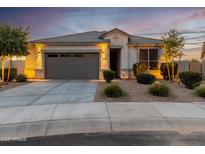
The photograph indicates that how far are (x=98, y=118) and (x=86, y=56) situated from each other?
13.7 m

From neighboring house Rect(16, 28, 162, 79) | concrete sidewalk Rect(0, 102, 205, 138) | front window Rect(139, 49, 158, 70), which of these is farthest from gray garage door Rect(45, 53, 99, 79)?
concrete sidewalk Rect(0, 102, 205, 138)

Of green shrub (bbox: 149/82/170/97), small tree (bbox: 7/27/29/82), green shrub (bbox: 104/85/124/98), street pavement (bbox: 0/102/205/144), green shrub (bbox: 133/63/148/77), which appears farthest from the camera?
green shrub (bbox: 133/63/148/77)

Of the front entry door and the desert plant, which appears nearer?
the desert plant

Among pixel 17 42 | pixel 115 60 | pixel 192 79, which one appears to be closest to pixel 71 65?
pixel 115 60

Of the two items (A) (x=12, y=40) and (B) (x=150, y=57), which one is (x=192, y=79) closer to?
(B) (x=150, y=57)

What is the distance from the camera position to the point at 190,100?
31.7 feet

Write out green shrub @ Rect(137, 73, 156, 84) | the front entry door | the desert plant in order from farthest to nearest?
1. the front entry door
2. the desert plant
3. green shrub @ Rect(137, 73, 156, 84)

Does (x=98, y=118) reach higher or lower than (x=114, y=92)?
lower

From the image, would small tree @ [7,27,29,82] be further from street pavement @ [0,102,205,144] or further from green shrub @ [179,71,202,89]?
green shrub @ [179,71,202,89]

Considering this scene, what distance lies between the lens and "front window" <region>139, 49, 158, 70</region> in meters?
20.4

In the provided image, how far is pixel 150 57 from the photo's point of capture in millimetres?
20422

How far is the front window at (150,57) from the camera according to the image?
20375mm

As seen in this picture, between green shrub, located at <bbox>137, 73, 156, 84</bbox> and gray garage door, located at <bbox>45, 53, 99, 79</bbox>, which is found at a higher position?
gray garage door, located at <bbox>45, 53, 99, 79</bbox>
